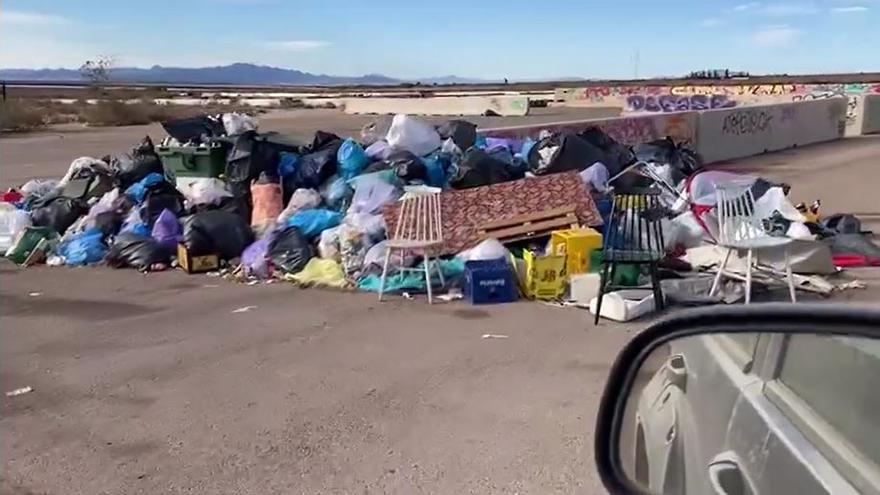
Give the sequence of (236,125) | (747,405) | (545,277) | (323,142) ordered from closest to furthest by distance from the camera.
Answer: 1. (747,405)
2. (545,277)
3. (323,142)
4. (236,125)

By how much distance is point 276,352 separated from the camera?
22.0ft

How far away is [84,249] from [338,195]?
314 cm

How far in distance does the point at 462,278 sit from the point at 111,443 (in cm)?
419

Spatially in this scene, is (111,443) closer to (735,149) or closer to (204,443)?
(204,443)

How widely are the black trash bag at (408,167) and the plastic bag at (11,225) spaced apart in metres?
4.89

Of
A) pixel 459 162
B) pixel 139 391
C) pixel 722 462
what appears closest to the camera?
pixel 722 462

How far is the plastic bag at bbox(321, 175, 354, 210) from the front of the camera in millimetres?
10422

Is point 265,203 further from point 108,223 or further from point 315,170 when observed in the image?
point 108,223

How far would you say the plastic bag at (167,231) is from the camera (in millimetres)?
10266

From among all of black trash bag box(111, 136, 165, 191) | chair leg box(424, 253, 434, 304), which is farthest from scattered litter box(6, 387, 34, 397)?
black trash bag box(111, 136, 165, 191)

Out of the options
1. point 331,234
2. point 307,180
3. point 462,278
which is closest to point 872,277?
point 462,278

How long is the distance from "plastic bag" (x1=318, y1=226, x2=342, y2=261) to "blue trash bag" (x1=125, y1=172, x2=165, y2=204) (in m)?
3.07

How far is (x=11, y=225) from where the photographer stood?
11.3m

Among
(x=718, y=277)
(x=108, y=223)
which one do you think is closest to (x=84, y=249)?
(x=108, y=223)
